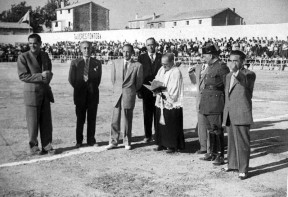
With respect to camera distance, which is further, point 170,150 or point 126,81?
point 126,81

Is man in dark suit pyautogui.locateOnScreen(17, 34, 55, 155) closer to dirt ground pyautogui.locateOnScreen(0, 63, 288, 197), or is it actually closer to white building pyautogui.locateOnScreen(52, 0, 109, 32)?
dirt ground pyautogui.locateOnScreen(0, 63, 288, 197)

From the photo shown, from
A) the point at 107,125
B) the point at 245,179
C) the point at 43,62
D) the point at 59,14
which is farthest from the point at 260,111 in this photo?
the point at 59,14

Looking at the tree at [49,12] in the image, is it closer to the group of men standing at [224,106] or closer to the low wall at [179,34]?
the low wall at [179,34]

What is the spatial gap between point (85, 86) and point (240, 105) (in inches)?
117

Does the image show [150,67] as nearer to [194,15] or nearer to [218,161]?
[218,161]

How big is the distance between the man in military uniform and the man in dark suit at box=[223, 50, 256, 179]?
0.58m

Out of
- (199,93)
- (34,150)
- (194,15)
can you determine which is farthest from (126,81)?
(194,15)

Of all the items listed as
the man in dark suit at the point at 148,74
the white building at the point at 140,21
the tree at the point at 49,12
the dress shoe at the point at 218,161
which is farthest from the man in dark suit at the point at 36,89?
the tree at the point at 49,12

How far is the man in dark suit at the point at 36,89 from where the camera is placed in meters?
6.60

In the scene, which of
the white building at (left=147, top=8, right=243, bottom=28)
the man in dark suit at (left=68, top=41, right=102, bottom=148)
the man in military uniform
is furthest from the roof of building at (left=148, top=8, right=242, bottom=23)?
the man in military uniform

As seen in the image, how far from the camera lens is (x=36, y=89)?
264 inches

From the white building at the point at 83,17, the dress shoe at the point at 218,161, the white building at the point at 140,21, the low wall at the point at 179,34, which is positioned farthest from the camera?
the white building at the point at 140,21

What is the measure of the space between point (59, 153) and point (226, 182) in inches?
118

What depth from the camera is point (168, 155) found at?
6.74 m
